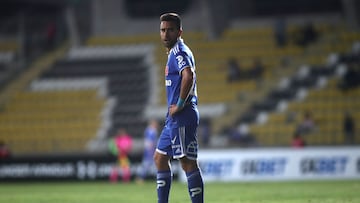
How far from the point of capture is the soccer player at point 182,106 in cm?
1120

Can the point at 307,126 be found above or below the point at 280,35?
below

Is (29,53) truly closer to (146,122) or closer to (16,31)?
(16,31)

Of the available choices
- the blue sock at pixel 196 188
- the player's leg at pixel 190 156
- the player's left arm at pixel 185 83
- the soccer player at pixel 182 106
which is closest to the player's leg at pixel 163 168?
the soccer player at pixel 182 106

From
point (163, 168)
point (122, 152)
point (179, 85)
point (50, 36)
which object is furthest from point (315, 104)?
point (179, 85)

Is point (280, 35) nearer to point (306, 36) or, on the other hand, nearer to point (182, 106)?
point (306, 36)

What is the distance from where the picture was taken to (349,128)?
94.8ft

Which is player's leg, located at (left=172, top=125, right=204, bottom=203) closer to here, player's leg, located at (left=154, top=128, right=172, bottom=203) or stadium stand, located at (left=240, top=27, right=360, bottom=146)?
player's leg, located at (left=154, top=128, right=172, bottom=203)

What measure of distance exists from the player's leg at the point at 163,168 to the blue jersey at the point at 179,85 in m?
0.38

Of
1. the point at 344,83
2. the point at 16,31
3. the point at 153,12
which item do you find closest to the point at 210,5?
the point at 153,12

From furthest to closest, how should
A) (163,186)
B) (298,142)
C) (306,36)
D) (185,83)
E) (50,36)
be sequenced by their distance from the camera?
(50,36)
(306,36)
(298,142)
(163,186)
(185,83)

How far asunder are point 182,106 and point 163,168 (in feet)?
3.10

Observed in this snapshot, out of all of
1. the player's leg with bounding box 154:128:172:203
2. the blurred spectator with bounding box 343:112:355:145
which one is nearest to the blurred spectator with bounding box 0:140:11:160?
the blurred spectator with bounding box 343:112:355:145

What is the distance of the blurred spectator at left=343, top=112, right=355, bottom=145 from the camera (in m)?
27.6

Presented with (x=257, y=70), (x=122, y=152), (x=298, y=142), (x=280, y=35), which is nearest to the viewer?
(x=298, y=142)
